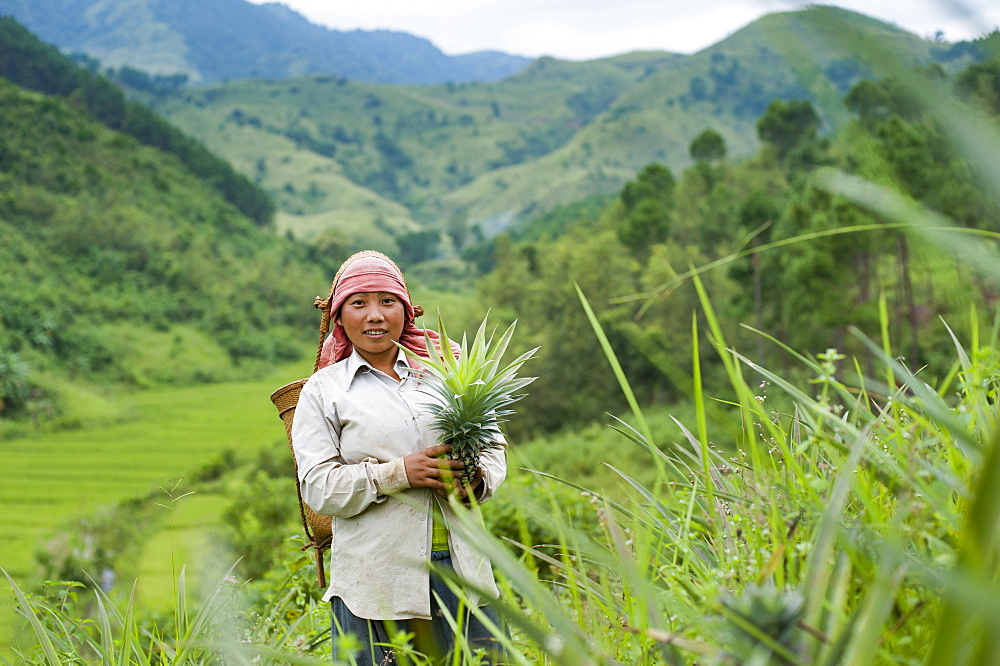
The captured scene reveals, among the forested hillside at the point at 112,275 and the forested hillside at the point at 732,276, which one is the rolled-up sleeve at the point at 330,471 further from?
the forested hillside at the point at 112,275

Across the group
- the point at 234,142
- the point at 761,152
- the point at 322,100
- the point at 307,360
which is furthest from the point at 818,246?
the point at 322,100

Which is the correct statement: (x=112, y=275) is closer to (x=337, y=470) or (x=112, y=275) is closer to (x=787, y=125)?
(x=787, y=125)

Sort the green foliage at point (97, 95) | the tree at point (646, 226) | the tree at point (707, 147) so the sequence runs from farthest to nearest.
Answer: the green foliage at point (97, 95), the tree at point (707, 147), the tree at point (646, 226)

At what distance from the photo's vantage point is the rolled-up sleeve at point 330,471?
197cm

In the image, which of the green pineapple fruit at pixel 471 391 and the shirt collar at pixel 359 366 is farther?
the shirt collar at pixel 359 366

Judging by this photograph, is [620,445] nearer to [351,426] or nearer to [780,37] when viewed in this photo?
[351,426]

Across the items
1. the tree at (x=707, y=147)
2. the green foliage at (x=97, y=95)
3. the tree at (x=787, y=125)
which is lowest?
the tree at (x=707, y=147)

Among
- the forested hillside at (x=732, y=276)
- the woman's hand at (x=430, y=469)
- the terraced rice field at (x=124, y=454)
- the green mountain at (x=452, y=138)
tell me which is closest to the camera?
the woman's hand at (x=430, y=469)

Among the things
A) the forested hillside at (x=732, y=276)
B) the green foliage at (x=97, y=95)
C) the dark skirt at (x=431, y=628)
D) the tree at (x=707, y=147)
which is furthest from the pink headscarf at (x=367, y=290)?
the green foliage at (x=97, y=95)

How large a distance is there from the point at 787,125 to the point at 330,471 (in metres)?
39.5

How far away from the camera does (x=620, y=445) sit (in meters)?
26.9

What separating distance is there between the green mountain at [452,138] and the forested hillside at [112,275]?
13756 mm

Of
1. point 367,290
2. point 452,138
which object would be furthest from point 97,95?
point 452,138

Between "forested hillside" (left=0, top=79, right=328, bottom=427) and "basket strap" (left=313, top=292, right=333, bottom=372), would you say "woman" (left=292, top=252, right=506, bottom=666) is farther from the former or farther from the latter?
"forested hillside" (left=0, top=79, right=328, bottom=427)
